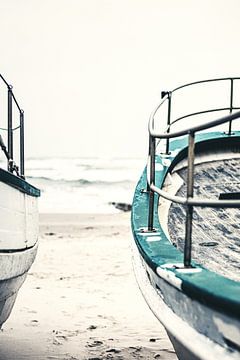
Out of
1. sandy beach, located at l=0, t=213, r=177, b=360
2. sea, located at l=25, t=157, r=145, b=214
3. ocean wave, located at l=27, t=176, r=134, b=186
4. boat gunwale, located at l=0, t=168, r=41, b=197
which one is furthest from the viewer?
ocean wave, located at l=27, t=176, r=134, b=186

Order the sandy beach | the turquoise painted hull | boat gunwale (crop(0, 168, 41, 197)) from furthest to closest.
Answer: the sandy beach, boat gunwale (crop(0, 168, 41, 197)), the turquoise painted hull

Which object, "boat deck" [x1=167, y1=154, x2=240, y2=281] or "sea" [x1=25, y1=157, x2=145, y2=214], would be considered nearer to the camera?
"boat deck" [x1=167, y1=154, x2=240, y2=281]

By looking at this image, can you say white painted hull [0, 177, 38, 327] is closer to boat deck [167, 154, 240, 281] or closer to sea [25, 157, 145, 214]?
boat deck [167, 154, 240, 281]

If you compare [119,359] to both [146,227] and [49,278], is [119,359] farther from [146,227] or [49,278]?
[49,278]

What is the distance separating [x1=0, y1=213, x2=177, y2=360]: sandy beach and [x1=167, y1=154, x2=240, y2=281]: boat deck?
1.10 m

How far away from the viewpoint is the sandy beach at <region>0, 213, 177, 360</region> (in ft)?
15.4

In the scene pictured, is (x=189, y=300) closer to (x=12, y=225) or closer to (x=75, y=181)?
(x=12, y=225)

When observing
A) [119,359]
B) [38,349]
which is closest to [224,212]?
[119,359]

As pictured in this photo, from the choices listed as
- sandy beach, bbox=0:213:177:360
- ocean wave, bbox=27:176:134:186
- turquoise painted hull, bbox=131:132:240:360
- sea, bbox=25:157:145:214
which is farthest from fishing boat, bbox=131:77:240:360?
ocean wave, bbox=27:176:134:186

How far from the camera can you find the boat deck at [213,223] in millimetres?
4000

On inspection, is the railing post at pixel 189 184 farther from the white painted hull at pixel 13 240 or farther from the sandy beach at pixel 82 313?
the sandy beach at pixel 82 313

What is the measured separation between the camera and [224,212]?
188 inches

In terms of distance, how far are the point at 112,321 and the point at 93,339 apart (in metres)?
0.70

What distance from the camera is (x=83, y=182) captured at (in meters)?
37.1
